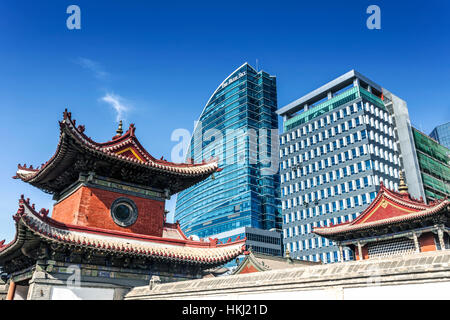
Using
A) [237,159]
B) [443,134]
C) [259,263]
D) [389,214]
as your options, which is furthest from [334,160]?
[443,134]

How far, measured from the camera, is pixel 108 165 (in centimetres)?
1777

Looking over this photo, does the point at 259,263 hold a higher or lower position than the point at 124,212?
lower

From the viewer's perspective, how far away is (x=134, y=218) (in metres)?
18.6

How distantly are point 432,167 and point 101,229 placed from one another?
3225 inches

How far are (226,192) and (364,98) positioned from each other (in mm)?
49805

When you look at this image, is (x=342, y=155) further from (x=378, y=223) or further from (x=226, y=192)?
(x=378, y=223)

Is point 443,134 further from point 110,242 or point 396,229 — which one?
point 110,242

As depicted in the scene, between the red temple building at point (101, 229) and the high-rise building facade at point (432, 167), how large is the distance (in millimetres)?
69653

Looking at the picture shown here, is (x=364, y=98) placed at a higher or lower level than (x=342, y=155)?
higher

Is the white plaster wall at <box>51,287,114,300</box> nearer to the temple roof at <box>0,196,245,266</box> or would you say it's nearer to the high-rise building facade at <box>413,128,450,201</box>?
the temple roof at <box>0,196,245,266</box>

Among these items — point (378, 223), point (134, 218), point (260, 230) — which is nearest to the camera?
point (134, 218)

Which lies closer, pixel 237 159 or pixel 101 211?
pixel 101 211
